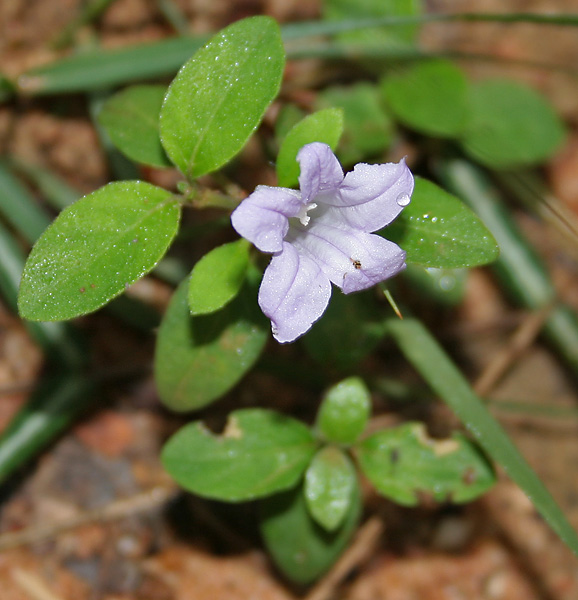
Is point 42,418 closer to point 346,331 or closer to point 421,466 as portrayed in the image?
point 346,331

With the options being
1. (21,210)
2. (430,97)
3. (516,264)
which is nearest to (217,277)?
(21,210)

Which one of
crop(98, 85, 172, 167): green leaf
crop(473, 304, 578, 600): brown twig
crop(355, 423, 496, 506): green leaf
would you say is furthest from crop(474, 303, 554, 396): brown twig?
crop(98, 85, 172, 167): green leaf

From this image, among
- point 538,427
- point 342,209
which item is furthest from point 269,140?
point 538,427

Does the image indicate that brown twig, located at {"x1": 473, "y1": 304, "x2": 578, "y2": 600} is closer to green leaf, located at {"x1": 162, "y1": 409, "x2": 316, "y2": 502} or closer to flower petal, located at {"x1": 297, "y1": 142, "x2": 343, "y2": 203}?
green leaf, located at {"x1": 162, "y1": 409, "x2": 316, "y2": 502}

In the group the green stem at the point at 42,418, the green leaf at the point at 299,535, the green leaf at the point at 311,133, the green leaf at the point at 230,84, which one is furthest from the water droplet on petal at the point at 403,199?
the green stem at the point at 42,418

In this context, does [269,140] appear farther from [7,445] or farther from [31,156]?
[7,445]

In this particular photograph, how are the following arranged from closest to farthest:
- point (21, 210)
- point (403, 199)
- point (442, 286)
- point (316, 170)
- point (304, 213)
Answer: point (316, 170)
point (403, 199)
point (304, 213)
point (21, 210)
point (442, 286)

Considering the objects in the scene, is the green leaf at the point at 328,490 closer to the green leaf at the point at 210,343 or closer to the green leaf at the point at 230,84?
the green leaf at the point at 210,343
